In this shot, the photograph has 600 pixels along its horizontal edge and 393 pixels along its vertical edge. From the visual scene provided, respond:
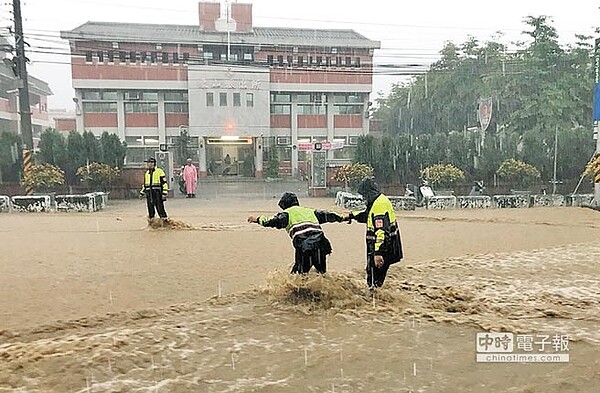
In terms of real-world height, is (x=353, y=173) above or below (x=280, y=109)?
below

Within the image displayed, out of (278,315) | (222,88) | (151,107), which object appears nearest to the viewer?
(278,315)

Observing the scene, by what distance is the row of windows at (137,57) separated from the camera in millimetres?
35219

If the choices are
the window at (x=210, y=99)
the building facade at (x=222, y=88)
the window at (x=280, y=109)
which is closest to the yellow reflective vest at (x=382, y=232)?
the building facade at (x=222, y=88)

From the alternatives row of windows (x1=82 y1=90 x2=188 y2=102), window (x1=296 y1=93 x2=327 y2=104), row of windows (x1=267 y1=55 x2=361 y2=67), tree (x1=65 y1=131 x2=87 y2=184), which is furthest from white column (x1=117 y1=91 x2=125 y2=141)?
window (x1=296 y1=93 x2=327 y2=104)

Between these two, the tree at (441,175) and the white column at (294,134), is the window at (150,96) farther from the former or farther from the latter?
the tree at (441,175)

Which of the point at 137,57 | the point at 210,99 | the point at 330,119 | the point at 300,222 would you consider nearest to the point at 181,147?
the point at 210,99

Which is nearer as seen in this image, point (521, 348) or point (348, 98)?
point (521, 348)

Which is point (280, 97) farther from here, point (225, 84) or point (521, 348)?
point (521, 348)

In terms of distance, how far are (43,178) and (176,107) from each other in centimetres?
1602

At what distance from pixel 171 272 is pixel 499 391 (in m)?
5.06

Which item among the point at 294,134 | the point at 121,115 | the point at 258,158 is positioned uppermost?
the point at 121,115

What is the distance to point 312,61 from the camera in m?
38.2

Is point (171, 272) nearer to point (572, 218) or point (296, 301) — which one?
point (296, 301)

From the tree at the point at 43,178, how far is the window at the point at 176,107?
603 inches
